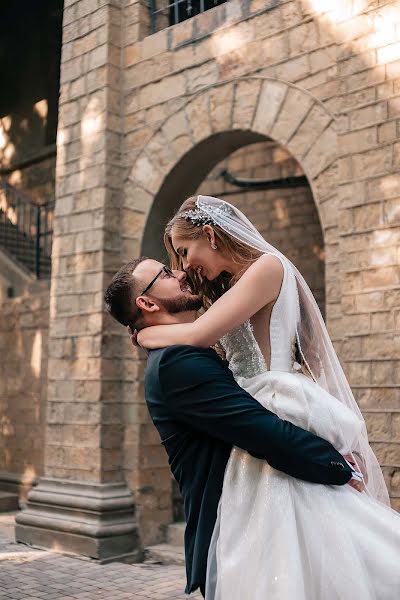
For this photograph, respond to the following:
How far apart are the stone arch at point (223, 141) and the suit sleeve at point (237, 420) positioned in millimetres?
3487

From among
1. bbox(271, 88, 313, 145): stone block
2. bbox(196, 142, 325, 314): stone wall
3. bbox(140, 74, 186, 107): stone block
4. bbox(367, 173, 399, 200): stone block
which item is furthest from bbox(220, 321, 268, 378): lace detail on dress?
bbox(196, 142, 325, 314): stone wall

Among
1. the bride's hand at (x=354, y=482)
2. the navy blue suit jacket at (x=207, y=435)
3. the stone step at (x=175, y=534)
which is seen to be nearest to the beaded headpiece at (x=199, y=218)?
the navy blue suit jacket at (x=207, y=435)

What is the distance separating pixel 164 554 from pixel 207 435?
15.2 ft

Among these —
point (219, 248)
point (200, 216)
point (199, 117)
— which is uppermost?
point (199, 117)

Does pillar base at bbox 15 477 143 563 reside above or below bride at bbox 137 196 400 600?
below

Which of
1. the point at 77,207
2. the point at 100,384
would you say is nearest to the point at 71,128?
the point at 77,207

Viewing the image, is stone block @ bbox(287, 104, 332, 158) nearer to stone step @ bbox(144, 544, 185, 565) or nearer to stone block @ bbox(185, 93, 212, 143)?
stone block @ bbox(185, 93, 212, 143)

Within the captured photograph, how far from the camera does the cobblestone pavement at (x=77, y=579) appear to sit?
5102 mm

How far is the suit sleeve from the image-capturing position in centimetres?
179

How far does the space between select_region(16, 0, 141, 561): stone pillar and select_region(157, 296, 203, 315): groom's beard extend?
444 centimetres

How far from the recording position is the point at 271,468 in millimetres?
1901

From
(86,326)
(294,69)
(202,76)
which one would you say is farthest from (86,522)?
(294,69)

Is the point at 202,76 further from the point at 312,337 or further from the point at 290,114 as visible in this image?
the point at 312,337

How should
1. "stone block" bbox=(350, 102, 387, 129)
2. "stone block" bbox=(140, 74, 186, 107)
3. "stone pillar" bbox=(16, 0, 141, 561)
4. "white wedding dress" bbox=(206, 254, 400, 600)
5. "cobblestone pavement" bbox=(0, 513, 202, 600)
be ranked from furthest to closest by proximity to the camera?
"stone block" bbox=(140, 74, 186, 107) → "stone pillar" bbox=(16, 0, 141, 561) → "cobblestone pavement" bbox=(0, 513, 202, 600) → "stone block" bbox=(350, 102, 387, 129) → "white wedding dress" bbox=(206, 254, 400, 600)
